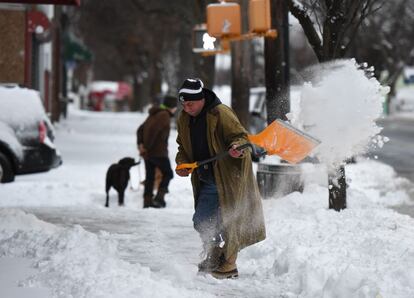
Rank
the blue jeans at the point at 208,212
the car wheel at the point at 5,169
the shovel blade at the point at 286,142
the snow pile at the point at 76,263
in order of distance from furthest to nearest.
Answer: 1. the car wheel at the point at 5,169
2. the shovel blade at the point at 286,142
3. the blue jeans at the point at 208,212
4. the snow pile at the point at 76,263

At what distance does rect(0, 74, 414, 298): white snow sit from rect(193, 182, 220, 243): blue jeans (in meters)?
0.38

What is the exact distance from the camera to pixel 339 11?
381 inches

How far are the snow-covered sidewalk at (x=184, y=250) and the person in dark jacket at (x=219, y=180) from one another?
0.27 meters

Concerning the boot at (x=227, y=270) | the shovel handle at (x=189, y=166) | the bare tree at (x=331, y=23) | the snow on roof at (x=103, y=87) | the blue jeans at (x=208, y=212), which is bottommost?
the snow on roof at (x=103, y=87)

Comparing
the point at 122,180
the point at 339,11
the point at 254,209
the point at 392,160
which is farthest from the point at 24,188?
the point at 392,160

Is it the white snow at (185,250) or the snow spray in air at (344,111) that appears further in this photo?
the snow spray in air at (344,111)

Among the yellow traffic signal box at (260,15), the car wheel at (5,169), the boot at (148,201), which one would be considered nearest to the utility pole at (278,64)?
the yellow traffic signal box at (260,15)

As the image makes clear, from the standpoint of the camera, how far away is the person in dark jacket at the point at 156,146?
11.5 meters

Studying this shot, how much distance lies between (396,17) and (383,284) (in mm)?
52542

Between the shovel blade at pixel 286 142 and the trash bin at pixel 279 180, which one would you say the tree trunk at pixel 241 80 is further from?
the shovel blade at pixel 286 142

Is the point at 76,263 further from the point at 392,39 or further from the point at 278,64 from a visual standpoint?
the point at 392,39

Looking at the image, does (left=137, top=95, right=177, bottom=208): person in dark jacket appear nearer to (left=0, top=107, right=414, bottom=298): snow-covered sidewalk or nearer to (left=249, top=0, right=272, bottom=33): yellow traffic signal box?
(left=0, top=107, right=414, bottom=298): snow-covered sidewalk

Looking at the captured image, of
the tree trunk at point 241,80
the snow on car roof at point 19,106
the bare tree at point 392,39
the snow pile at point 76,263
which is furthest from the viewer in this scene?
the bare tree at point 392,39

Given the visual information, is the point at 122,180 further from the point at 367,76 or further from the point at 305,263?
the point at 305,263
